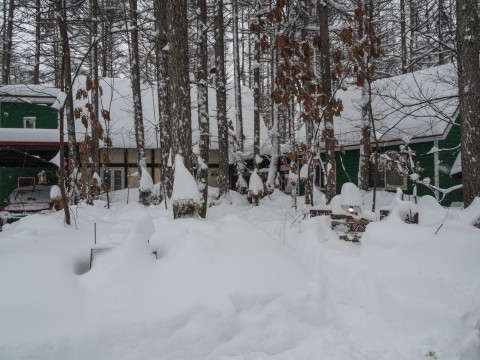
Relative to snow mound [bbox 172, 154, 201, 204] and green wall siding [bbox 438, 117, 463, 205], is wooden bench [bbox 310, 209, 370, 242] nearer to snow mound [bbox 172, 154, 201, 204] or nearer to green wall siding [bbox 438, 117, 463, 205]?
snow mound [bbox 172, 154, 201, 204]

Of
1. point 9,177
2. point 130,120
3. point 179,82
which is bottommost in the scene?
point 9,177

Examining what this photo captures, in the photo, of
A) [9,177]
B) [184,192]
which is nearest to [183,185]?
[184,192]

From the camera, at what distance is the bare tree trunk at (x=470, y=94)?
18.5 ft

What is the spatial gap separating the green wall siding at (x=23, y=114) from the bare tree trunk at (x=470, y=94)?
18.9 m

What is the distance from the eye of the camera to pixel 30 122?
18.8 meters

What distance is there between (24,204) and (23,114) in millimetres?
10228

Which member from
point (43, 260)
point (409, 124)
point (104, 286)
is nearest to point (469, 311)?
point (104, 286)

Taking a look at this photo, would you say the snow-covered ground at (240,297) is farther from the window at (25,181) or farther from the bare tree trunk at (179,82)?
the window at (25,181)

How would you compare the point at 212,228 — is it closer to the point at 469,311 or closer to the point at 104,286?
the point at 104,286

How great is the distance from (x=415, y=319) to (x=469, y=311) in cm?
49

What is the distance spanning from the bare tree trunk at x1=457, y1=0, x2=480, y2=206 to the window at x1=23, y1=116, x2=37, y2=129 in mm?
19725

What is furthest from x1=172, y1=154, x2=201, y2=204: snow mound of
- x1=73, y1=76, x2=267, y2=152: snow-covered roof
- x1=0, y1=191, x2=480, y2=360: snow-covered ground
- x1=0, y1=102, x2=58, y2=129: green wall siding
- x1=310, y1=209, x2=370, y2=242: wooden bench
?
x1=0, y1=102, x2=58, y2=129: green wall siding

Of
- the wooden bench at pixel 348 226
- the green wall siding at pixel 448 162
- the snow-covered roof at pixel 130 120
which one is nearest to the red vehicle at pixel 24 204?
the snow-covered roof at pixel 130 120

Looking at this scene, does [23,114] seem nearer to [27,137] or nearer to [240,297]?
[27,137]
